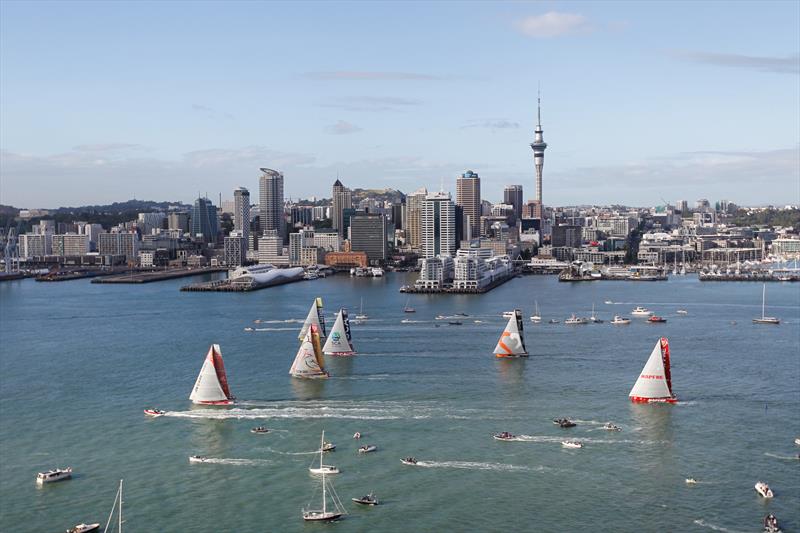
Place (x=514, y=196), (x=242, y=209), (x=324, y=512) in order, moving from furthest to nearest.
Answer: (x=514, y=196), (x=242, y=209), (x=324, y=512)

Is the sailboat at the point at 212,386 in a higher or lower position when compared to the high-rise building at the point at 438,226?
lower

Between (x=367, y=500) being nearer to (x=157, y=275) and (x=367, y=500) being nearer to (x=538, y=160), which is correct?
(x=157, y=275)

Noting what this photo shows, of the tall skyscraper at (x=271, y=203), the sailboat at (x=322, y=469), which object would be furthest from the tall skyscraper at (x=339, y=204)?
the sailboat at (x=322, y=469)

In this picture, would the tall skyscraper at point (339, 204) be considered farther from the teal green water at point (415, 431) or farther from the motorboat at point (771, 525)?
the motorboat at point (771, 525)

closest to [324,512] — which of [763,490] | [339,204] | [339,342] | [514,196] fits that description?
[763,490]

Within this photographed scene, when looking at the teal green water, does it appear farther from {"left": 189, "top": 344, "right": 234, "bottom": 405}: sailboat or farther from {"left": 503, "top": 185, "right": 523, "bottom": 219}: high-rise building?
{"left": 503, "top": 185, "right": 523, "bottom": 219}: high-rise building

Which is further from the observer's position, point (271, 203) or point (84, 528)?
point (271, 203)

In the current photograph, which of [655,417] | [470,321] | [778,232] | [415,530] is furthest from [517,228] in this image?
[415,530]
